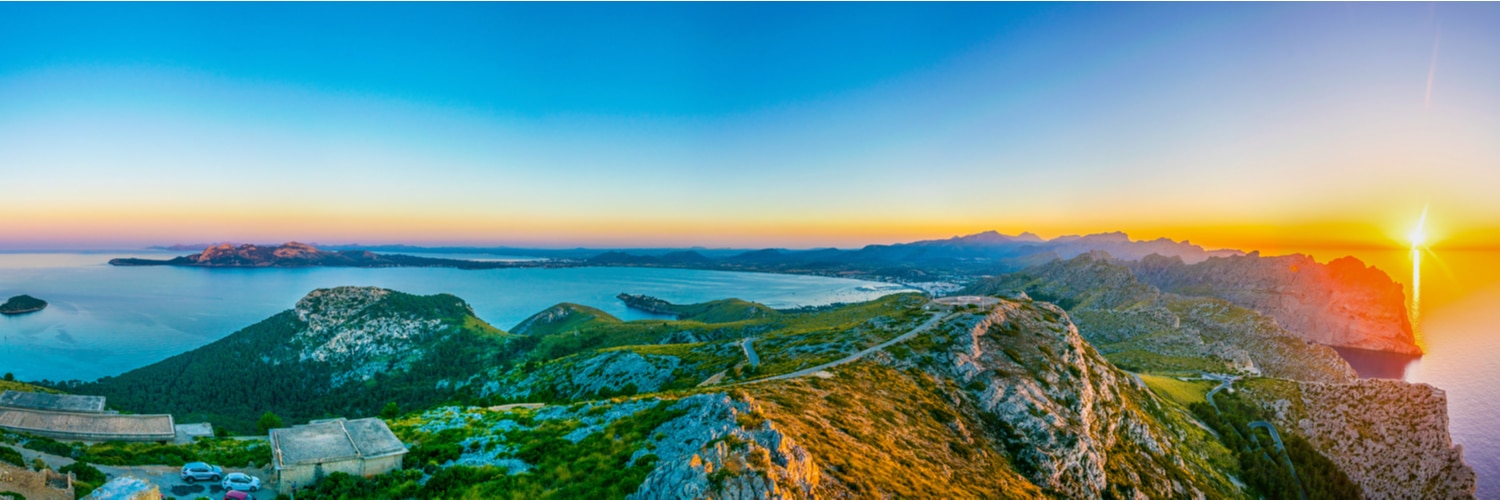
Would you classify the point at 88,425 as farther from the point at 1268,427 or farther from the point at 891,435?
the point at 1268,427

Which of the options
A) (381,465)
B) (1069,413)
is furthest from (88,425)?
(1069,413)

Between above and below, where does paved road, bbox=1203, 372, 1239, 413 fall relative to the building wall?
below

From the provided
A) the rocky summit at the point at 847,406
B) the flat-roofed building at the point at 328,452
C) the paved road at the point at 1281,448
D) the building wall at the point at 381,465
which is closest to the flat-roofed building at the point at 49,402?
the rocky summit at the point at 847,406

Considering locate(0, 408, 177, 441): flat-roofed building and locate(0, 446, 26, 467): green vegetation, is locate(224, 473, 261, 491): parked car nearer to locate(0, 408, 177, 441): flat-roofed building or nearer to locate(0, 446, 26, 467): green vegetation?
locate(0, 446, 26, 467): green vegetation

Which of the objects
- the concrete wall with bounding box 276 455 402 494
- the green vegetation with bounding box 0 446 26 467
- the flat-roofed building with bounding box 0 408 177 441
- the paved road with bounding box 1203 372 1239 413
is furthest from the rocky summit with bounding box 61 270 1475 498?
the green vegetation with bounding box 0 446 26 467

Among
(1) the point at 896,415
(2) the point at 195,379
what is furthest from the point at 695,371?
(2) the point at 195,379

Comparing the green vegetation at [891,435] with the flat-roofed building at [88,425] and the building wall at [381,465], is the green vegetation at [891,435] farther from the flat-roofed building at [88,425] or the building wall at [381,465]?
the flat-roofed building at [88,425]
